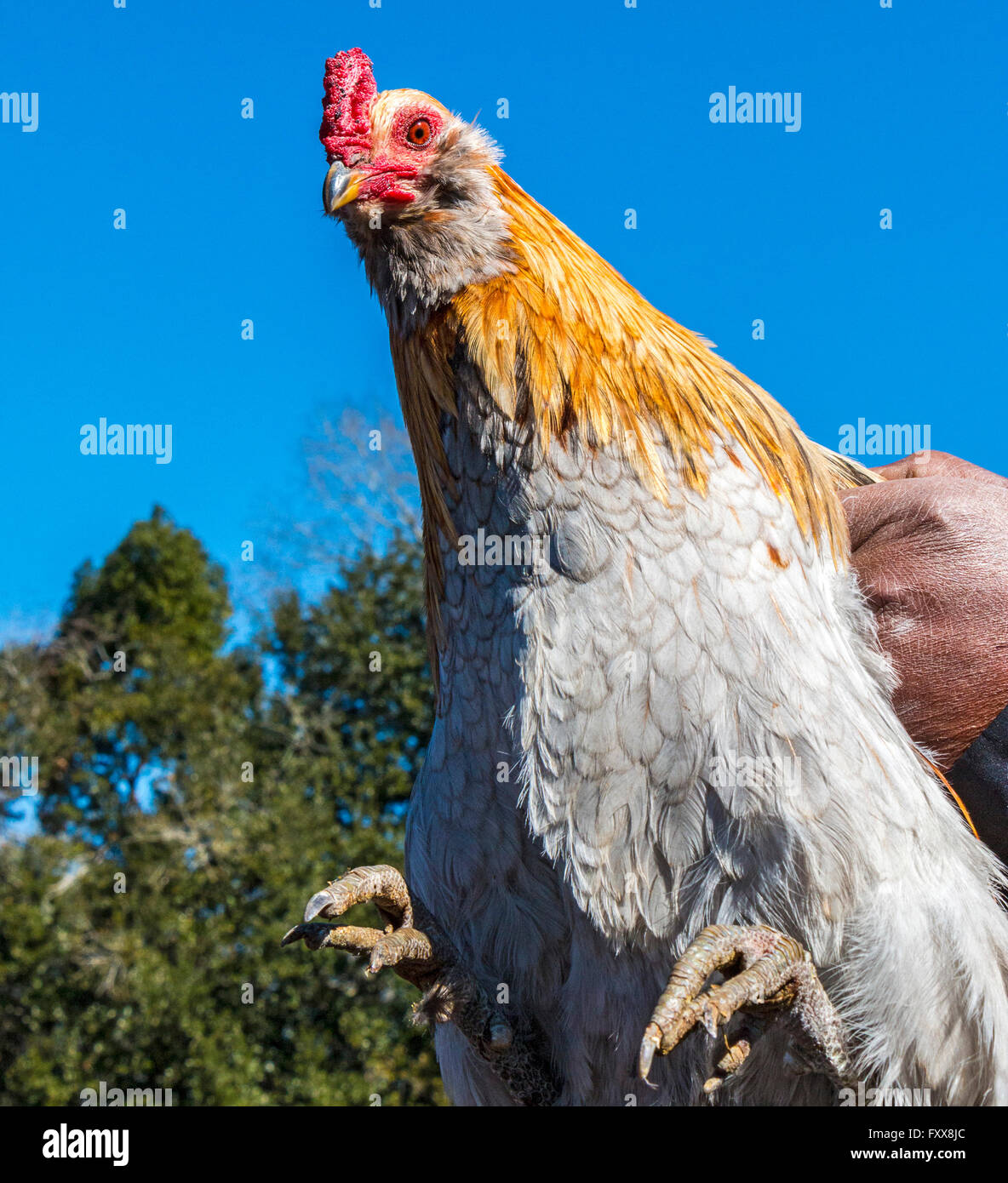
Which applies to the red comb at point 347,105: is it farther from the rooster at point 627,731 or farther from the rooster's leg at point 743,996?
the rooster's leg at point 743,996

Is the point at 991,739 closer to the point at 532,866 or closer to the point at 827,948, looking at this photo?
the point at 827,948

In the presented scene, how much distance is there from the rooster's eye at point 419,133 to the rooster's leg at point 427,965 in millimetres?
1990

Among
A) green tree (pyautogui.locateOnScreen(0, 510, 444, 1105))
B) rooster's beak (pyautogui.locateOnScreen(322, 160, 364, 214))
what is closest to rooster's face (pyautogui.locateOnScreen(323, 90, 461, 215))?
rooster's beak (pyautogui.locateOnScreen(322, 160, 364, 214))

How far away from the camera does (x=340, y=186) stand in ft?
9.73

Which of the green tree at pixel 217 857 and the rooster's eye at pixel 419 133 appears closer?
the rooster's eye at pixel 419 133

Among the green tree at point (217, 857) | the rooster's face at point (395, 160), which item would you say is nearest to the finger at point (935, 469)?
the rooster's face at point (395, 160)

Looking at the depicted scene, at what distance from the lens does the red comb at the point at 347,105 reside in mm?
3064

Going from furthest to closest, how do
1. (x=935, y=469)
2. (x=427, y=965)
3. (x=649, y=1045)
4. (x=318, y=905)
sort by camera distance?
(x=935, y=469) < (x=427, y=965) < (x=318, y=905) < (x=649, y=1045)

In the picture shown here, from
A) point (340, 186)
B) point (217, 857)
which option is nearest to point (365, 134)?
point (340, 186)

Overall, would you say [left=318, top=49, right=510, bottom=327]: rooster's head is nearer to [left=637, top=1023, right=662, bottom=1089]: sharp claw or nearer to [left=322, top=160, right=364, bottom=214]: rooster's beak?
[left=322, top=160, right=364, bottom=214]: rooster's beak

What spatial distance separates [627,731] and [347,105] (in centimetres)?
199

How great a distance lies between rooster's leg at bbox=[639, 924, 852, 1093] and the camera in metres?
2.32

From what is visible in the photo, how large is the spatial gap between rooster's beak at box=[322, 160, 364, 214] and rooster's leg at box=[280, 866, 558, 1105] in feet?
5.82

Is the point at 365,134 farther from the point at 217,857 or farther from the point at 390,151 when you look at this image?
the point at 217,857
